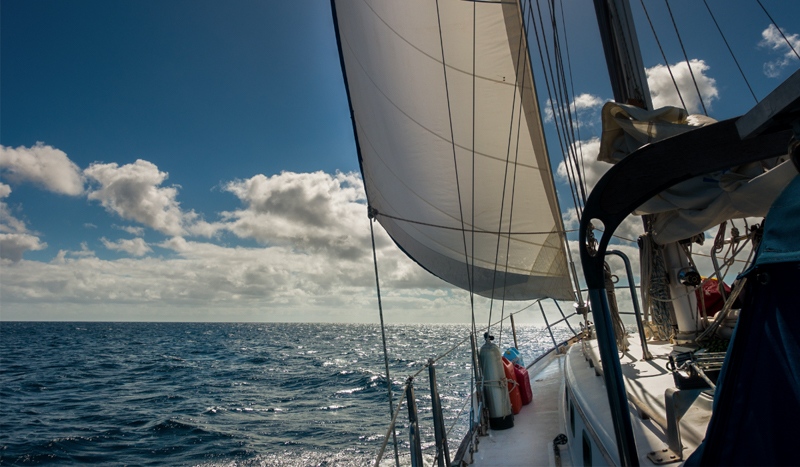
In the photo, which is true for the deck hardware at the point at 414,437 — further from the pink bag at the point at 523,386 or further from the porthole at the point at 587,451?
the pink bag at the point at 523,386

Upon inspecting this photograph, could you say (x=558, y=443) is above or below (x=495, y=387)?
below

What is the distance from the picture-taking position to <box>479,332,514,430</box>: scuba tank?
153 inches

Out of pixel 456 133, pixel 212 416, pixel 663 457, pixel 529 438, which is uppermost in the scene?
pixel 456 133

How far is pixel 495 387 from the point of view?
3.95 metres

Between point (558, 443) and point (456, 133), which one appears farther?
point (456, 133)

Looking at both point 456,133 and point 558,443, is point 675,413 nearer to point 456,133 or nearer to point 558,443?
point 558,443

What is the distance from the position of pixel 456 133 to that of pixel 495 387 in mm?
2864

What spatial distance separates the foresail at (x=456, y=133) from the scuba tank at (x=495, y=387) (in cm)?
123

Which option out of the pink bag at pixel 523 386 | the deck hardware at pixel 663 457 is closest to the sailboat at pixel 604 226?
the deck hardware at pixel 663 457

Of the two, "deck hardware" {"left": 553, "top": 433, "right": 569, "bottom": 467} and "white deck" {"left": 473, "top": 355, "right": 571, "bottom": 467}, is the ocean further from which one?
"deck hardware" {"left": 553, "top": 433, "right": 569, "bottom": 467}

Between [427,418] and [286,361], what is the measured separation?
66.3ft

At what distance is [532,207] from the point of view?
5375mm

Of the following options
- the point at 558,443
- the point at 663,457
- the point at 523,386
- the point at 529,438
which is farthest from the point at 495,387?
the point at 663,457

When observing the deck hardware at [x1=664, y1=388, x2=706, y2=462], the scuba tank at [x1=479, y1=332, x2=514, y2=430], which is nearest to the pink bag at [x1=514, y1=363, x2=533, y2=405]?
the scuba tank at [x1=479, y1=332, x2=514, y2=430]
